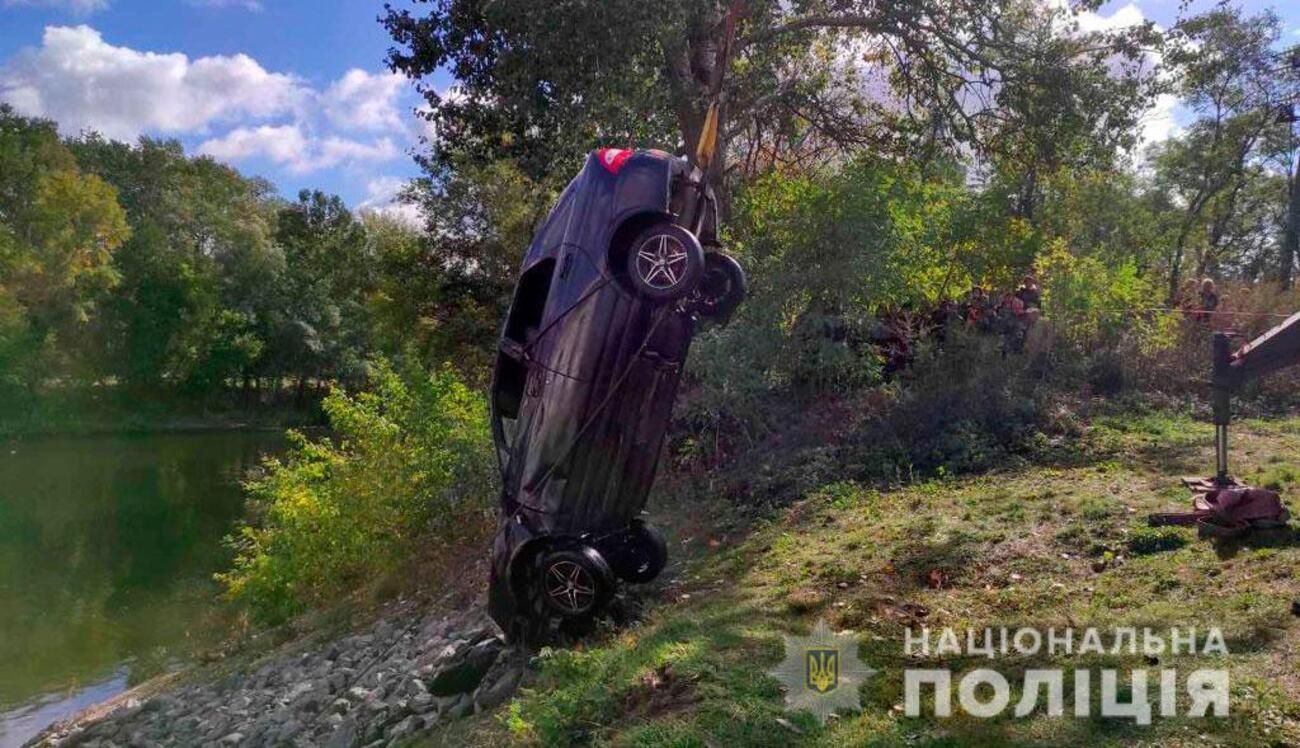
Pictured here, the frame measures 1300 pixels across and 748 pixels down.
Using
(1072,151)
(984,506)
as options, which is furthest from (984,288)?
(984,506)

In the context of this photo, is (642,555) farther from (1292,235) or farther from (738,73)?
(1292,235)

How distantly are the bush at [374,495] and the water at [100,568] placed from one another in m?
2.93

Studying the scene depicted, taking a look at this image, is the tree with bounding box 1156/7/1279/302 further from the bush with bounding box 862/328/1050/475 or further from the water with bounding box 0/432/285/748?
the water with bounding box 0/432/285/748

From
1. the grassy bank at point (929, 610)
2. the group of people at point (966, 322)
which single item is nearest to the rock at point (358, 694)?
the grassy bank at point (929, 610)

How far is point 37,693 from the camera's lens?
1362 cm

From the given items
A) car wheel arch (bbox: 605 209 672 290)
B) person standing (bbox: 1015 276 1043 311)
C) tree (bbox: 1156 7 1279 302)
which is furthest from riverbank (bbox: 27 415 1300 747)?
tree (bbox: 1156 7 1279 302)

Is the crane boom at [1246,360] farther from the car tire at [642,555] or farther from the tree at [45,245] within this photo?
the tree at [45,245]

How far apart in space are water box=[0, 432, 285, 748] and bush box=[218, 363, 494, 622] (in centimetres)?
293

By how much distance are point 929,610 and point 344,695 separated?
468cm

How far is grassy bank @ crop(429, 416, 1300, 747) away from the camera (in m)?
3.66

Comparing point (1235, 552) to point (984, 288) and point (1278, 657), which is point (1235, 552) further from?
point (984, 288)

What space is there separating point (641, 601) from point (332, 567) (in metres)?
7.66

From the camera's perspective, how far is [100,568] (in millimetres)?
21562

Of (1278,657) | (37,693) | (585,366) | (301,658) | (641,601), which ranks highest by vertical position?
(585,366)
